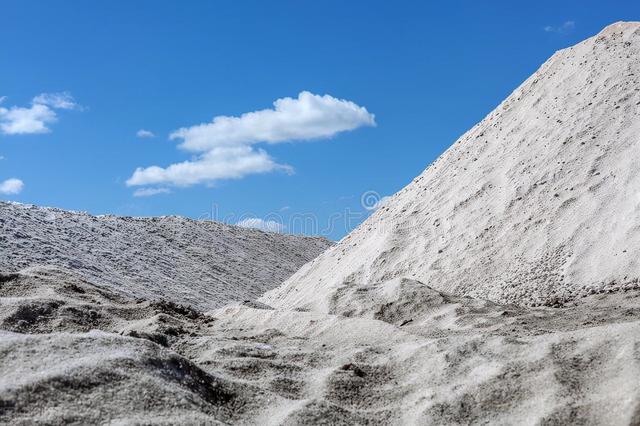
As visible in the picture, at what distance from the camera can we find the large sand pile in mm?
3109

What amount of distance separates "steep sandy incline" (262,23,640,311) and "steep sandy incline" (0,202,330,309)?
2.48 meters

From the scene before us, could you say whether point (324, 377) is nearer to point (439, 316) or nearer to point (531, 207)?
point (439, 316)

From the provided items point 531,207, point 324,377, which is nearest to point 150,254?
point 531,207

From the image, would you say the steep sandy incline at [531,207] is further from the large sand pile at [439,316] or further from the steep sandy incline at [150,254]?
the steep sandy incline at [150,254]

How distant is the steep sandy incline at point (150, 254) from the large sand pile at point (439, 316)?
0.25m

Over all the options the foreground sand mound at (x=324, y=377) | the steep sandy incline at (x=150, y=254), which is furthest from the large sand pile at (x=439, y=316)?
the steep sandy incline at (x=150, y=254)

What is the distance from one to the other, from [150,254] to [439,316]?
9571mm

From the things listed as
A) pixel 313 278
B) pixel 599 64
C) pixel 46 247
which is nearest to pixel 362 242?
pixel 313 278

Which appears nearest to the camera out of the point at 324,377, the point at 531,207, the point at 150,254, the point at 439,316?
the point at 324,377

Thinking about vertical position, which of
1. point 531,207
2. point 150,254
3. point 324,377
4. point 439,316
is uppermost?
→ point 150,254

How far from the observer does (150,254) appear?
13945 millimetres

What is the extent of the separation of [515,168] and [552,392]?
5.99 metres

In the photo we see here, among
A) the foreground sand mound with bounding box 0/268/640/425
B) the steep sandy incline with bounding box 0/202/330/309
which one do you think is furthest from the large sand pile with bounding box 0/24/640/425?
the steep sandy incline with bounding box 0/202/330/309

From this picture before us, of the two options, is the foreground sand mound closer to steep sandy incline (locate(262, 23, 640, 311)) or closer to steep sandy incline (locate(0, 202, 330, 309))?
steep sandy incline (locate(262, 23, 640, 311))
